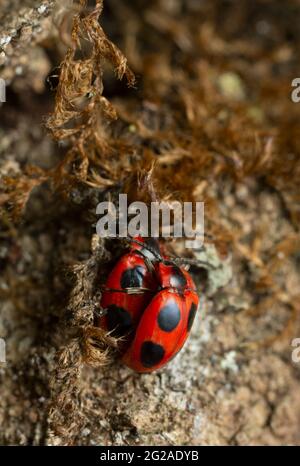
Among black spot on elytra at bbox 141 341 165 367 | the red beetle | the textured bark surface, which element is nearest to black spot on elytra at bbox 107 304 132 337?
the red beetle

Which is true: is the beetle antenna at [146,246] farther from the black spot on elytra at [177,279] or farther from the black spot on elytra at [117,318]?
the black spot on elytra at [117,318]

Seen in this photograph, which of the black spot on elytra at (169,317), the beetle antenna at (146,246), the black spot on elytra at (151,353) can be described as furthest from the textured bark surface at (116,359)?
the black spot on elytra at (169,317)

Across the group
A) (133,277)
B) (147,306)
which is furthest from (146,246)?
(147,306)
